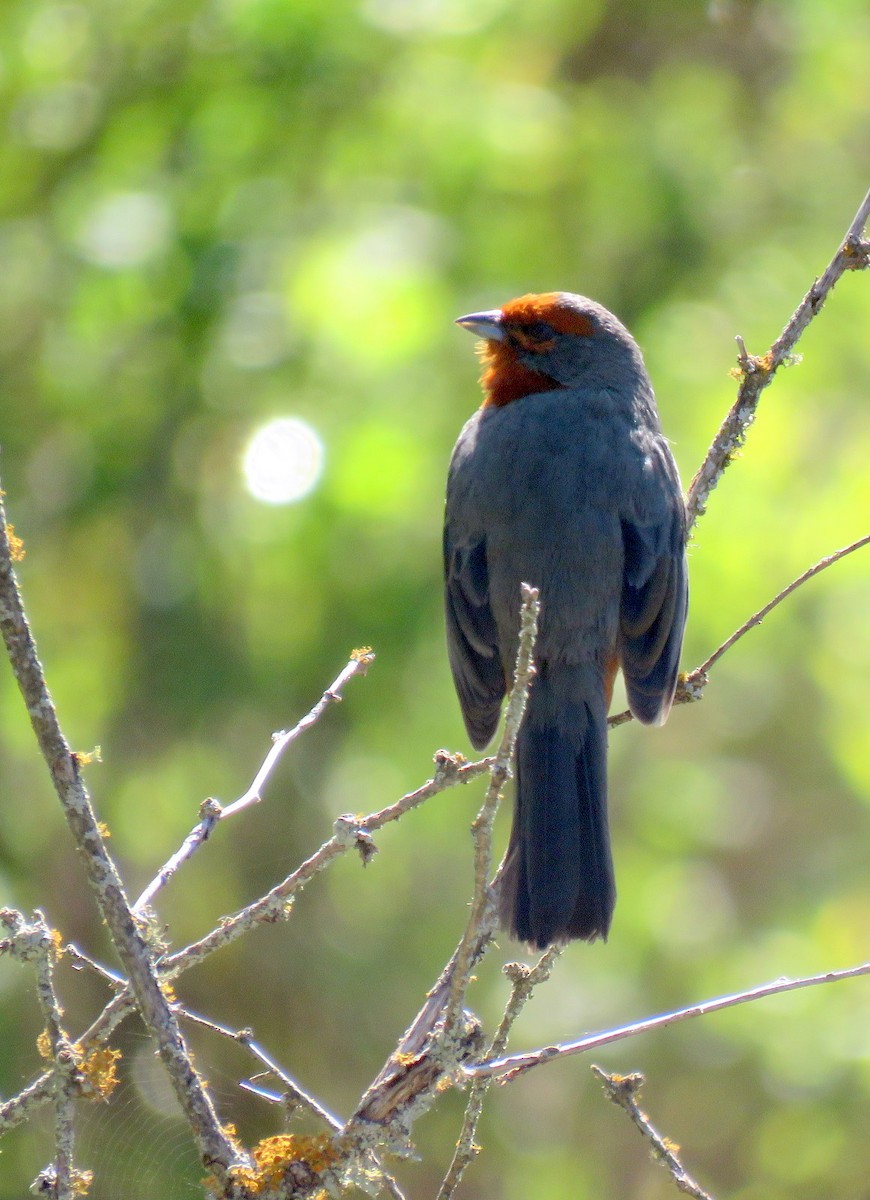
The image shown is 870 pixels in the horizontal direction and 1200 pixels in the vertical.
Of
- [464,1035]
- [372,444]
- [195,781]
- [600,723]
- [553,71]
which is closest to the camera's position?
[464,1035]

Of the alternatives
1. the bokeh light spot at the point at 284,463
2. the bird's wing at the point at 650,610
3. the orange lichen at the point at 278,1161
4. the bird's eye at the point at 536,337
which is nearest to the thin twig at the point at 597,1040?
the orange lichen at the point at 278,1161

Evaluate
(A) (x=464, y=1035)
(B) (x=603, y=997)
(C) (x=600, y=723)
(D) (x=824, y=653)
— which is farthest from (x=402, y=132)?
(A) (x=464, y=1035)

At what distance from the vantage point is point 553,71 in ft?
24.8

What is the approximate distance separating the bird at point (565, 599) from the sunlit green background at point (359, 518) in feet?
2.99

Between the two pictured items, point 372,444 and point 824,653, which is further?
point 824,653

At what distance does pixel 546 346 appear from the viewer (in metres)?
4.72

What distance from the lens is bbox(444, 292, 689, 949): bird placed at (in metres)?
3.80

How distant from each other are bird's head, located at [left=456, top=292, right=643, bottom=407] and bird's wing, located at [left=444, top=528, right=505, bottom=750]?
0.63m

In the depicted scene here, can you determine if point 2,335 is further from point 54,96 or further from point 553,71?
point 553,71

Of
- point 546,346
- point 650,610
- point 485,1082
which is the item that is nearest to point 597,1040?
point 485,1082

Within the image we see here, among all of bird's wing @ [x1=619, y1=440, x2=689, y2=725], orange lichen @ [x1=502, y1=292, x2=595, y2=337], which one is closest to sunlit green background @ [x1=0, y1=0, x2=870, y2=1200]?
orange lichen @ [x1=502, y1=292, x2=595, y2=337]

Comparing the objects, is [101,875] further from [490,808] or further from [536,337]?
[536,337]

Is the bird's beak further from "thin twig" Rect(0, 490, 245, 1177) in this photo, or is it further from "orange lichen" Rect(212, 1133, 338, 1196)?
"orange lichen" Rect(212, 1133, 338, 1196)

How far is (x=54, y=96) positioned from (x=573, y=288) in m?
2.41
